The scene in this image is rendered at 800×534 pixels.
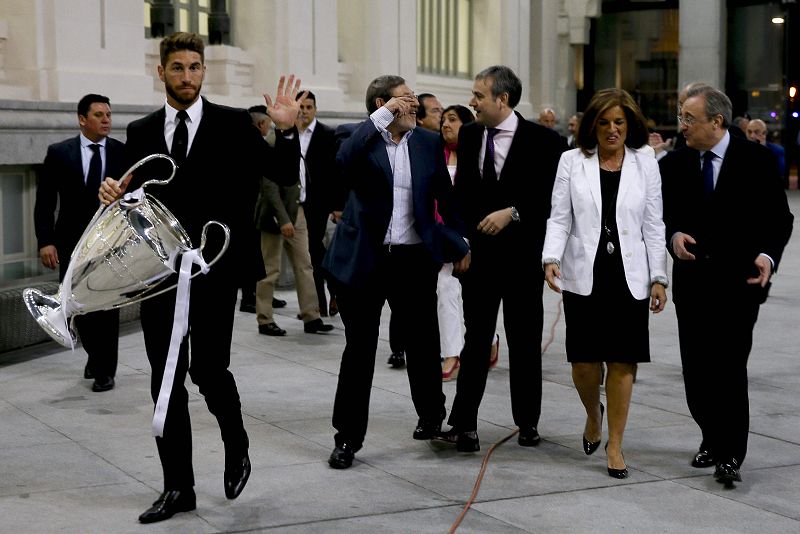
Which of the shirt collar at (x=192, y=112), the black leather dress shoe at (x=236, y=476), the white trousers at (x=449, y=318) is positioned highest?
the shirt collar at (x=192, y=112)

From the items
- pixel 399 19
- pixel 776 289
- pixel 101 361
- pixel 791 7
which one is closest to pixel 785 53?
pixel 791 7

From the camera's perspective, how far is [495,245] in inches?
268

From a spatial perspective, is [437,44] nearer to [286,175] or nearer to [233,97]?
[233,97]

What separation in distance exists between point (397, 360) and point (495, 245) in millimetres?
2489

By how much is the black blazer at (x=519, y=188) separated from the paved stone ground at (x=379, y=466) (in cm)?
111

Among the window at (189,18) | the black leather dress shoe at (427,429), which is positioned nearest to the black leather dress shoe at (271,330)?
the black leather dress shoe at (427,429)

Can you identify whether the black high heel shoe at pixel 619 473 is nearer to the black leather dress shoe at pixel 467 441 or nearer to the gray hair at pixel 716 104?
the black leather dress shoe at pixel 467 441

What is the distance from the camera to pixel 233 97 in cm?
1492

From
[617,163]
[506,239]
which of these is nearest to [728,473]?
[617,163]

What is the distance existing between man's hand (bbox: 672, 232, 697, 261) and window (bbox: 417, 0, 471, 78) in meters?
14.2

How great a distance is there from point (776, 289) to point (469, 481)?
27.7ft

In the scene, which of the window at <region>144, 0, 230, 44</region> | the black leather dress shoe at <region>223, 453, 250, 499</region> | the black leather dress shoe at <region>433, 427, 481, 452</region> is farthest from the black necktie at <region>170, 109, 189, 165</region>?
the window at <region>144, 0, 230, 44</region>

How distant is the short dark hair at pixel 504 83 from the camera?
6750 millimetres

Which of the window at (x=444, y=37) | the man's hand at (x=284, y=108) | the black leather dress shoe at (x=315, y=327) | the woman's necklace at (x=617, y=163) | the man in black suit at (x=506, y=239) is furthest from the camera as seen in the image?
the window at (x=444, y=37)
